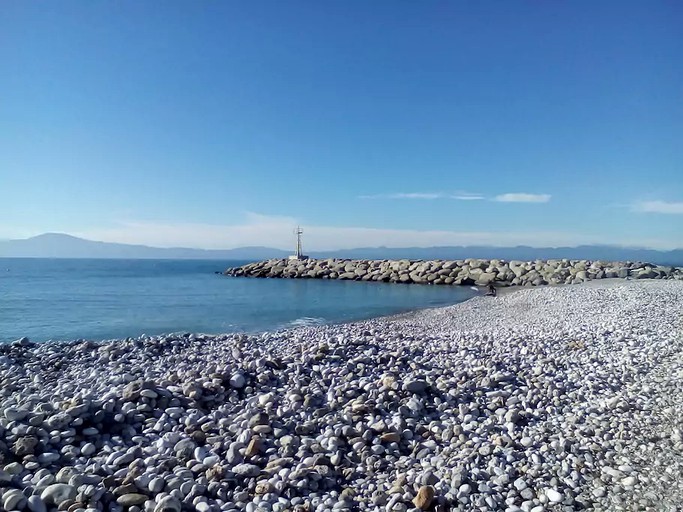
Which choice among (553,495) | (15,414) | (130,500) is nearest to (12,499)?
(130,500)

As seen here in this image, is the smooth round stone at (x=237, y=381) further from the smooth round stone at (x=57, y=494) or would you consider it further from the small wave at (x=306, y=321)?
the small wave at (x=306, y=321)

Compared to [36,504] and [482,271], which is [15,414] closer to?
[36,504]

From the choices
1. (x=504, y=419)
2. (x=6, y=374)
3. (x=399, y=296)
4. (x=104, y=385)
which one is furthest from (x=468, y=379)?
(x=399, y=296)

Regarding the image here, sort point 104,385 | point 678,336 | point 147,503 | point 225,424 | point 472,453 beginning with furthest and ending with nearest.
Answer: point 678,336 < point 104,385 < point 225,424 < point 472,453 < point 147,503

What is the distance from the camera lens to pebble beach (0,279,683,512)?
136 inches

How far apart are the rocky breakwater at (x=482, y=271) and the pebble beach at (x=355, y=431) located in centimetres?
2243

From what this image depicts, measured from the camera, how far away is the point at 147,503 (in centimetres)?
331

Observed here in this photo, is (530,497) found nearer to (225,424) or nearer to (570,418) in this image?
(570,418)

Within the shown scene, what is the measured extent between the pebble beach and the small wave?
25.1ft

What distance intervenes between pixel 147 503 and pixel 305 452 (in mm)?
1336

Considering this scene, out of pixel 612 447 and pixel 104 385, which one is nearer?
pixel 612 447

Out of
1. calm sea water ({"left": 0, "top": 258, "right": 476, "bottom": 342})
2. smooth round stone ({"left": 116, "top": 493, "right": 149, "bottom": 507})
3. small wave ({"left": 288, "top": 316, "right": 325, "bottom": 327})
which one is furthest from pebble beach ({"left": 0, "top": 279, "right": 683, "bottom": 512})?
small wave ({"left": 288, "top": 316, "right": 325, "bottom": 327})

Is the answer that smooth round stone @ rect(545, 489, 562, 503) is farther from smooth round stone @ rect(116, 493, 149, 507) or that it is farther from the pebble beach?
smooth round stone @ rect(116, 493, 149, 507)

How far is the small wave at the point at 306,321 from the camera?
49.7 feet
